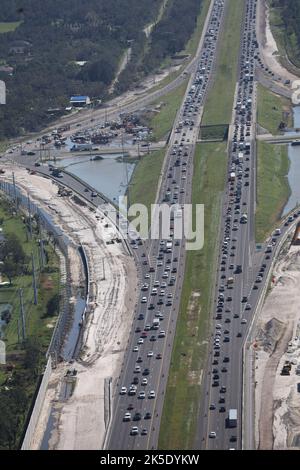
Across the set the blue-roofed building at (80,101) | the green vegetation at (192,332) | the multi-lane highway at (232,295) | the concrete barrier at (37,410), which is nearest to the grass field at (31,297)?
the concrete barrier at (37,410)

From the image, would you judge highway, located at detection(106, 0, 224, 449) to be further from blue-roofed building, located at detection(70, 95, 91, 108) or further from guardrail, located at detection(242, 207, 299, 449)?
blue-roofed building, located at detection(70, 95, 91, 108)

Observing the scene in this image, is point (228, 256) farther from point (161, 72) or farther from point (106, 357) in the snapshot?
point (161, 72)

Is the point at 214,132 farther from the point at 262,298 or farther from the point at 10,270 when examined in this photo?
the point at 262,298

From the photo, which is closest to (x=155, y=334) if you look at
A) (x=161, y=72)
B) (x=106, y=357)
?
(x=106, y=357)

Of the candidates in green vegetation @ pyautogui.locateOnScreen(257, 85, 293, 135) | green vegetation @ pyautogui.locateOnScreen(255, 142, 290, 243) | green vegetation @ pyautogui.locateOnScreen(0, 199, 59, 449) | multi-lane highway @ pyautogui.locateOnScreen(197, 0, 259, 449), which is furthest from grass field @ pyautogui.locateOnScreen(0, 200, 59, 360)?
green vegetation @ pyautogui.locateOnScreen(257, 85, 293, 135)

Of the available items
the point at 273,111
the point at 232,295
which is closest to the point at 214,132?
the point at 273,111

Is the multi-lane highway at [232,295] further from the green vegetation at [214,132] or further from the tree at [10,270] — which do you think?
the tree at [10,270]
